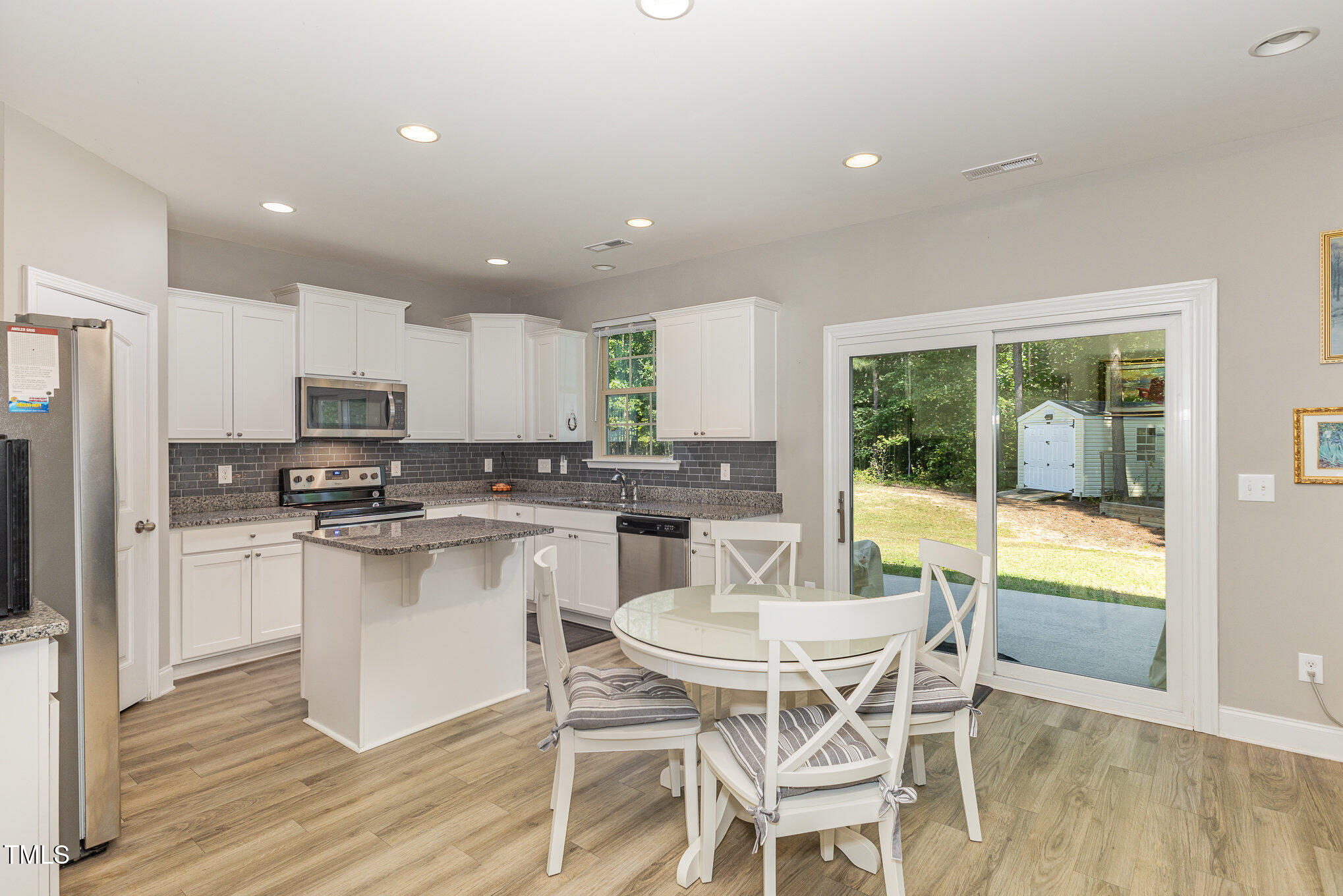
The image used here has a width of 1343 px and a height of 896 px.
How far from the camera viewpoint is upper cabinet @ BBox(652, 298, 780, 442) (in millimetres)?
4488

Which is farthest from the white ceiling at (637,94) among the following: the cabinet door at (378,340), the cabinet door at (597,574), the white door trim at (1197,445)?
Answer: the cabinet door at (597,574)

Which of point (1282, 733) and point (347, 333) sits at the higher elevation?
point (347, 333)

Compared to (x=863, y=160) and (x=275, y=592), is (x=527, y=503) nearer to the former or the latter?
(x=275, y=592)

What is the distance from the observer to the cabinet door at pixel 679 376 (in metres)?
4.77

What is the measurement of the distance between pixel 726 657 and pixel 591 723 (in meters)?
0.49

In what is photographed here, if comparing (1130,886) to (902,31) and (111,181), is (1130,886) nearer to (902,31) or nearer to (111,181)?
(902,31)

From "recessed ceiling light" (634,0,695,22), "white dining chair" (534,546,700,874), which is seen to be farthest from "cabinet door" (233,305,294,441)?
"recessed ceiling light" (634,0,695,22)

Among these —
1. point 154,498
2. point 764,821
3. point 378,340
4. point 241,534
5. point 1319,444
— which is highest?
point 378,340

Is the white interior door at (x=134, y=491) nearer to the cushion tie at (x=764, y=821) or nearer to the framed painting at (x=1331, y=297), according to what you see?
the cushion tie at (x=764, y=821)

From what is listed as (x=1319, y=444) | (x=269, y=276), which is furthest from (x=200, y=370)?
(x=1319, y=444)

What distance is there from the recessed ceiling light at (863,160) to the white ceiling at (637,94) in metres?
0.05

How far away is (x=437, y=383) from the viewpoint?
5.54 meters

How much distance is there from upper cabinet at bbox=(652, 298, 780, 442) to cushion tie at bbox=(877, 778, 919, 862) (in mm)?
2838

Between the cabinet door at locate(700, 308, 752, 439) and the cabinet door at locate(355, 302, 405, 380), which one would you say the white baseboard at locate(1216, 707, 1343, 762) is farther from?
the cabinet door at locate(355, 302, 405, 380)
